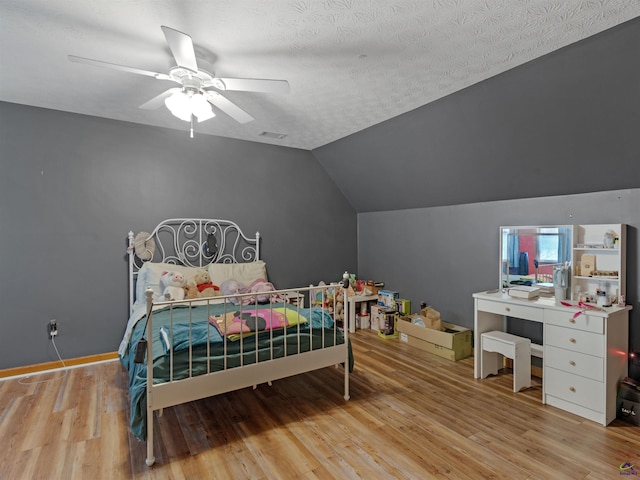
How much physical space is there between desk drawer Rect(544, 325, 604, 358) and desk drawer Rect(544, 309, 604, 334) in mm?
31

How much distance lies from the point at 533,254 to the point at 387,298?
198cm

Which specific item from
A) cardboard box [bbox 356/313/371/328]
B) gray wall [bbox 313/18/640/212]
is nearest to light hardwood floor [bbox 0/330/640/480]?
cardboard box [bbox 356/313/371/328]

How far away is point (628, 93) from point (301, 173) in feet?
11.7

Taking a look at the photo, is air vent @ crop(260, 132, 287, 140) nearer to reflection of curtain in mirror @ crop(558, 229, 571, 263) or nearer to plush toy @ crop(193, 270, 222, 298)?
plush toy @ crop(193, 270, 222, 298)

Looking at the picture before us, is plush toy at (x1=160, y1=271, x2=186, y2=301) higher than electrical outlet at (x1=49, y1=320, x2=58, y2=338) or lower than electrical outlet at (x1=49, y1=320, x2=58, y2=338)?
higher

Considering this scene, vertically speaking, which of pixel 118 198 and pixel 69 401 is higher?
pixel 118 198

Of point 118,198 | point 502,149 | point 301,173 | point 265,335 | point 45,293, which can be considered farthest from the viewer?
point 301,173

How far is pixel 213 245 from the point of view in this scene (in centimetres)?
437

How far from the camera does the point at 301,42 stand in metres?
2.24

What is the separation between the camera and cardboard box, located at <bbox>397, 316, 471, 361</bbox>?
379cm

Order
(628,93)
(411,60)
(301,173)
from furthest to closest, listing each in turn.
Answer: (301,173) → (411,60) → (628,93)

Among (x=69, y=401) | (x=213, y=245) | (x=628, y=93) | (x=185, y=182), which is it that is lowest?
(x=69, y=401)

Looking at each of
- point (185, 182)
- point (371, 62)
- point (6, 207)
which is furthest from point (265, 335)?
point (6, 207)

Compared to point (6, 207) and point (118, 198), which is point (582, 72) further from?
point (6, 207)
